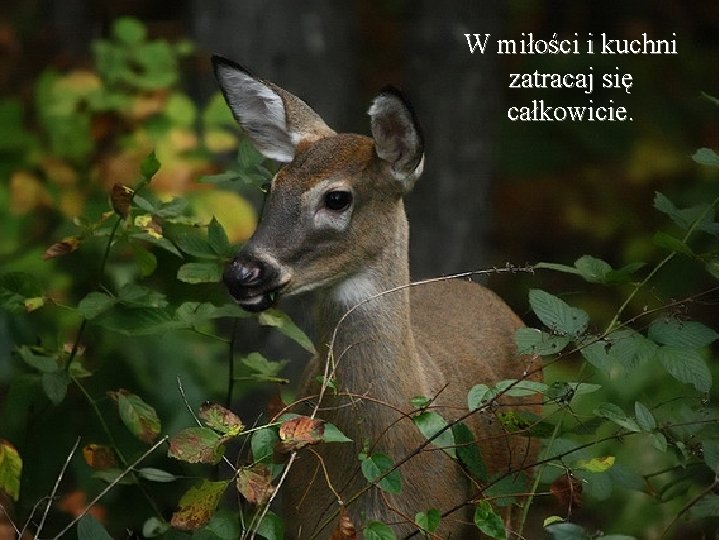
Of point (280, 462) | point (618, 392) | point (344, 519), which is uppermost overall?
point (344, 519)

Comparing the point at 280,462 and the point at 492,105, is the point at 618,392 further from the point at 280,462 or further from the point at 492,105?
the point at 280,462

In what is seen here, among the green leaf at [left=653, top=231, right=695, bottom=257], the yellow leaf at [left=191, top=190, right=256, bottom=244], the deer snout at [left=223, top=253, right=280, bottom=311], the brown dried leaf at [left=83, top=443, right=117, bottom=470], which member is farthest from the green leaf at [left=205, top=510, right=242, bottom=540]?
the yellow leaf at [left=191, top=190, right=256, bottom=244]

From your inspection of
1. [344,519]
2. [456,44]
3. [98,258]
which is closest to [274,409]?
[344,519]

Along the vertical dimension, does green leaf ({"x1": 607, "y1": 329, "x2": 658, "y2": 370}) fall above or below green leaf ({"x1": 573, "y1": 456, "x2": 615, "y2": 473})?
above

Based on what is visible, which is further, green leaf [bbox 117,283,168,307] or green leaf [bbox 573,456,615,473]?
green leaf [bbox 117,283,168,307]

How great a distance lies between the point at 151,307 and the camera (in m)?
4.76

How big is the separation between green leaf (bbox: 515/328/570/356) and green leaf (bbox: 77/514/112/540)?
3.92 ft

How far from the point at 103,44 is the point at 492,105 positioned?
295 centimetres

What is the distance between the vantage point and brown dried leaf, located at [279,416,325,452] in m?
3.69

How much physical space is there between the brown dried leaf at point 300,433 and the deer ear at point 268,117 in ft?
4.07

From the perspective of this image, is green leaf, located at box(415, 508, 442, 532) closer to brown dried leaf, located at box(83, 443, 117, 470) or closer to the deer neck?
the deer neck

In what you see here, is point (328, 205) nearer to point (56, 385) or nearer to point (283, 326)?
point (283, 326)

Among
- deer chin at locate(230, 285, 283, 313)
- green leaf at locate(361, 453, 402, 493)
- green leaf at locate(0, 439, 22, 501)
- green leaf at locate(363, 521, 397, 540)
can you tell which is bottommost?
green leaf at locate(0, 439, 22, 501)

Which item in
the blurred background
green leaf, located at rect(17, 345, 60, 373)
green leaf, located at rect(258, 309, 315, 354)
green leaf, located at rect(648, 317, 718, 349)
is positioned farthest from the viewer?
the blurred background
